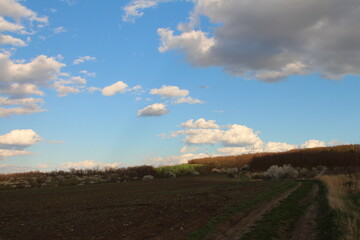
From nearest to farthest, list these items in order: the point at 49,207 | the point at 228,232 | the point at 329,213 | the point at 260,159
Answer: the point at 228,232 → the point at 329,213 → the point at 49,207 → the point at 260,159

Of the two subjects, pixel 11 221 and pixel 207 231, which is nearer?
pixel 207 231

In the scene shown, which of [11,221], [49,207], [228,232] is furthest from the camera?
[49,207]

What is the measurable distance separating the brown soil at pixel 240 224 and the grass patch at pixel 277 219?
0.33 meters

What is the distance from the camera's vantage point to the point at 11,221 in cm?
1947

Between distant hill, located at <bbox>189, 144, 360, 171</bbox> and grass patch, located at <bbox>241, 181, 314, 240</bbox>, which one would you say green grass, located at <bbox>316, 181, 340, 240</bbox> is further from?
distant hill, located at <bbox>189, 144, 360, 171</bbox>

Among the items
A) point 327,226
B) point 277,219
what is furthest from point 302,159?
point 327,226

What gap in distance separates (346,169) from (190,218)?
188ft

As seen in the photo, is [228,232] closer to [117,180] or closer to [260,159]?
[117,180]

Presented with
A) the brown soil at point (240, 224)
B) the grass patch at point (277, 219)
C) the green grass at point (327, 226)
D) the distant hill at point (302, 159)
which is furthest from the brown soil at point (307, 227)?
the distant hill at point (302, 159)

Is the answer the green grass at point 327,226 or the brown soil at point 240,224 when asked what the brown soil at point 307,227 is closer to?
the green grass at point 327,226

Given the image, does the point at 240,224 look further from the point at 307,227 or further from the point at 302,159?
the point at 302,159

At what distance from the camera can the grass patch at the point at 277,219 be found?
13.0m

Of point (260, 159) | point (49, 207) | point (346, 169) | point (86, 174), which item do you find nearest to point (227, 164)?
point (260, 159)

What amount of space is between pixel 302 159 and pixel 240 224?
219ft
